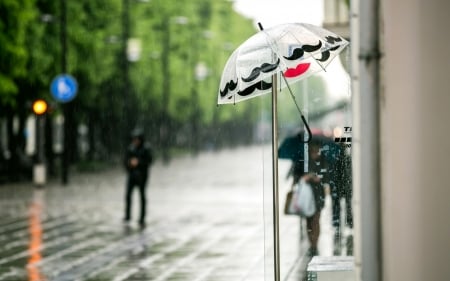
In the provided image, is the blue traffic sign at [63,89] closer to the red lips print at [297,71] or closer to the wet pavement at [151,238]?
the wet pavement at [151,238]

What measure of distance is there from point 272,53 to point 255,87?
24.7 inches

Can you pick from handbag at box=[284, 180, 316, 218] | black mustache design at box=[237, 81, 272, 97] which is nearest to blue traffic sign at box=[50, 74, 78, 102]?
handbag at box=[284, 180, 316, 218]

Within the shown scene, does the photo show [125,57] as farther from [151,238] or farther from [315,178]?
[315,178]

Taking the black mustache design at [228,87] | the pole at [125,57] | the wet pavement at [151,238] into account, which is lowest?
the wet pavement at [151,238]

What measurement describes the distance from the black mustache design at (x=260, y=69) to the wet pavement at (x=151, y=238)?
3.57ft

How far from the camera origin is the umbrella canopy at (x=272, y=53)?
8.30 meters

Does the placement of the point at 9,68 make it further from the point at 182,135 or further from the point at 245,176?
the point at 182,135

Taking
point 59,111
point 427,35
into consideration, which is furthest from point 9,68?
point 427,35

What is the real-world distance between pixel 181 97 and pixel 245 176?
31768 millimetres

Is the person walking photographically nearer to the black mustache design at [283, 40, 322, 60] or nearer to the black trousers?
the black mustache design at [283, 40, 322, 60]

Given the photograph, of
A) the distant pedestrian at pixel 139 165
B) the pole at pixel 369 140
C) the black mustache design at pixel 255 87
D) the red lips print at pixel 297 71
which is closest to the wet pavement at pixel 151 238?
the distant pedestrian at pixel 139 165

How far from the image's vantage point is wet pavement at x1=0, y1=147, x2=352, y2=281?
1315 cm

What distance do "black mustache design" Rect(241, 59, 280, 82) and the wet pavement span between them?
1.09m

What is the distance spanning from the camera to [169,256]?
15.3 meters
